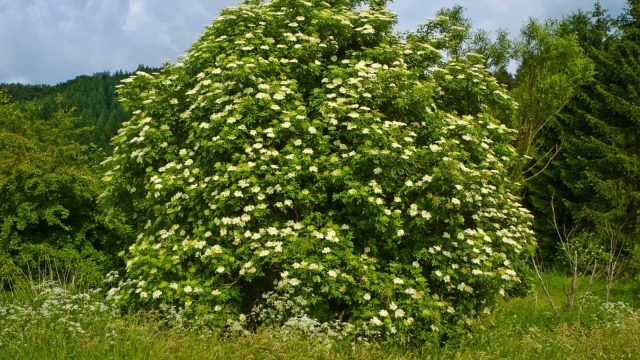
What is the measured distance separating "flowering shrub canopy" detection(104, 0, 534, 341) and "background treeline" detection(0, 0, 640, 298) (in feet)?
13.2

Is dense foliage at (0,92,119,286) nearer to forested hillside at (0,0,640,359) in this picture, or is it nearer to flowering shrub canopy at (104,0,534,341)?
forested hillside at (0,0,640,359)

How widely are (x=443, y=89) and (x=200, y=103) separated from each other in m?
4.76

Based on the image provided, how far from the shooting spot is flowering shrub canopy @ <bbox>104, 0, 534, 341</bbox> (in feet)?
28.4

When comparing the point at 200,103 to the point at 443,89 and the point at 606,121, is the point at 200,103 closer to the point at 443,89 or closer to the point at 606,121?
the point at 443,89

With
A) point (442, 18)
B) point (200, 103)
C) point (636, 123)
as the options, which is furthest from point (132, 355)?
point (636, 123)

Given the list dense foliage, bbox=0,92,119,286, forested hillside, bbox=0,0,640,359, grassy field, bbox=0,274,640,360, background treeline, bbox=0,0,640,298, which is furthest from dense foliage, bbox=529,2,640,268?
dense foliage, bbox=0,92,119,286

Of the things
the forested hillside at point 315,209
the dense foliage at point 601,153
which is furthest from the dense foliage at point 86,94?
the forested hillside at point 315,209

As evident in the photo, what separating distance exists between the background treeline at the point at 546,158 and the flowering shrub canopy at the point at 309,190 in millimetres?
4036

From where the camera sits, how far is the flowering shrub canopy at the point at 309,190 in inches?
341

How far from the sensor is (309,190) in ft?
30.0

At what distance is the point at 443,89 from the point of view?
460 inches

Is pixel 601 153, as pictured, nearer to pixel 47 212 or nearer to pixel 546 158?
pixel 546 158

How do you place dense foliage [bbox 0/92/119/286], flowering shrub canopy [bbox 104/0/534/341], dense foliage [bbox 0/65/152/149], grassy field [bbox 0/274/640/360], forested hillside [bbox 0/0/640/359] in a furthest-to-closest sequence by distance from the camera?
1. dense foliage [bbox 0/65/152/149]
2. dense foliage [bbox 0/92/119/286]
3. flowering shrub canopy [bbox 104/0/534/341]
4. forested hillside [bbox 0/0/640/359]
5. grassy field [bbox 0/274/640/360]

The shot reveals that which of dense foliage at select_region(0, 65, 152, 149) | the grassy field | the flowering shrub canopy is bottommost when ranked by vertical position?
the grassy field
